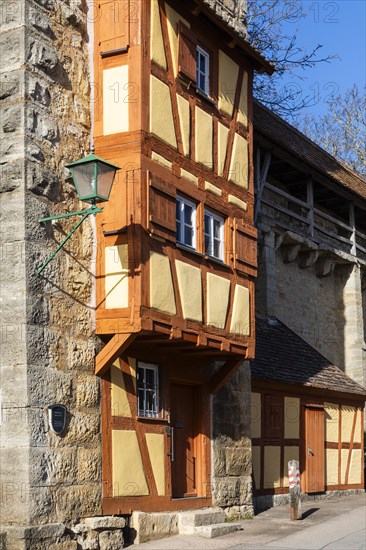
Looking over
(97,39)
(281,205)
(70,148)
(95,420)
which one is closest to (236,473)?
(95,420)

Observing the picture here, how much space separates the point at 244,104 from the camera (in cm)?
1445

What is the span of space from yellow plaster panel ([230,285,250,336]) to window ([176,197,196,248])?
129 centimetres

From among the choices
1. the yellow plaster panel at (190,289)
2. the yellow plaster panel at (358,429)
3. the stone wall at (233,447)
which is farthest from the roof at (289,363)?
the yellow plaster panel at (190,289)

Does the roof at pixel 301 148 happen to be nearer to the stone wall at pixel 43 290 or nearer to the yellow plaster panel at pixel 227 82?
the yellow plaster panel at pixel 227 82

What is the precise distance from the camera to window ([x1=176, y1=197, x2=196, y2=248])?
1244 centimetres

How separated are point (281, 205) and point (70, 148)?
1081 centimetres

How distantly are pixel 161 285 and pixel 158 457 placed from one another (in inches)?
92.7

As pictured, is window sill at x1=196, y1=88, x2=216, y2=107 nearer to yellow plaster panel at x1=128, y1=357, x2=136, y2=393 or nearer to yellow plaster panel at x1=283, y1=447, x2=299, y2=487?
yellow plaster panel at x1=128, y1=357, x2=136, y2=393

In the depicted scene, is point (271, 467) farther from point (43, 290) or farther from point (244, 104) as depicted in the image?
point (43, 290)

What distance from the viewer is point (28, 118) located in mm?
10734

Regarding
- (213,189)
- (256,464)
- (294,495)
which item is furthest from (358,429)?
(213,189)

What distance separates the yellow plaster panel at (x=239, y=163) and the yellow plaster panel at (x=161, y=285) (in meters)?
2.60

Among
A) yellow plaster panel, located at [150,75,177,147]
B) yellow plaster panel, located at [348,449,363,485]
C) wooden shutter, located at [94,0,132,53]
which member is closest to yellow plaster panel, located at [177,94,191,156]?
yellow plaster panel, located at [150,75,177,147]

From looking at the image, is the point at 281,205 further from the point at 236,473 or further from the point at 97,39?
the point at 97,39
